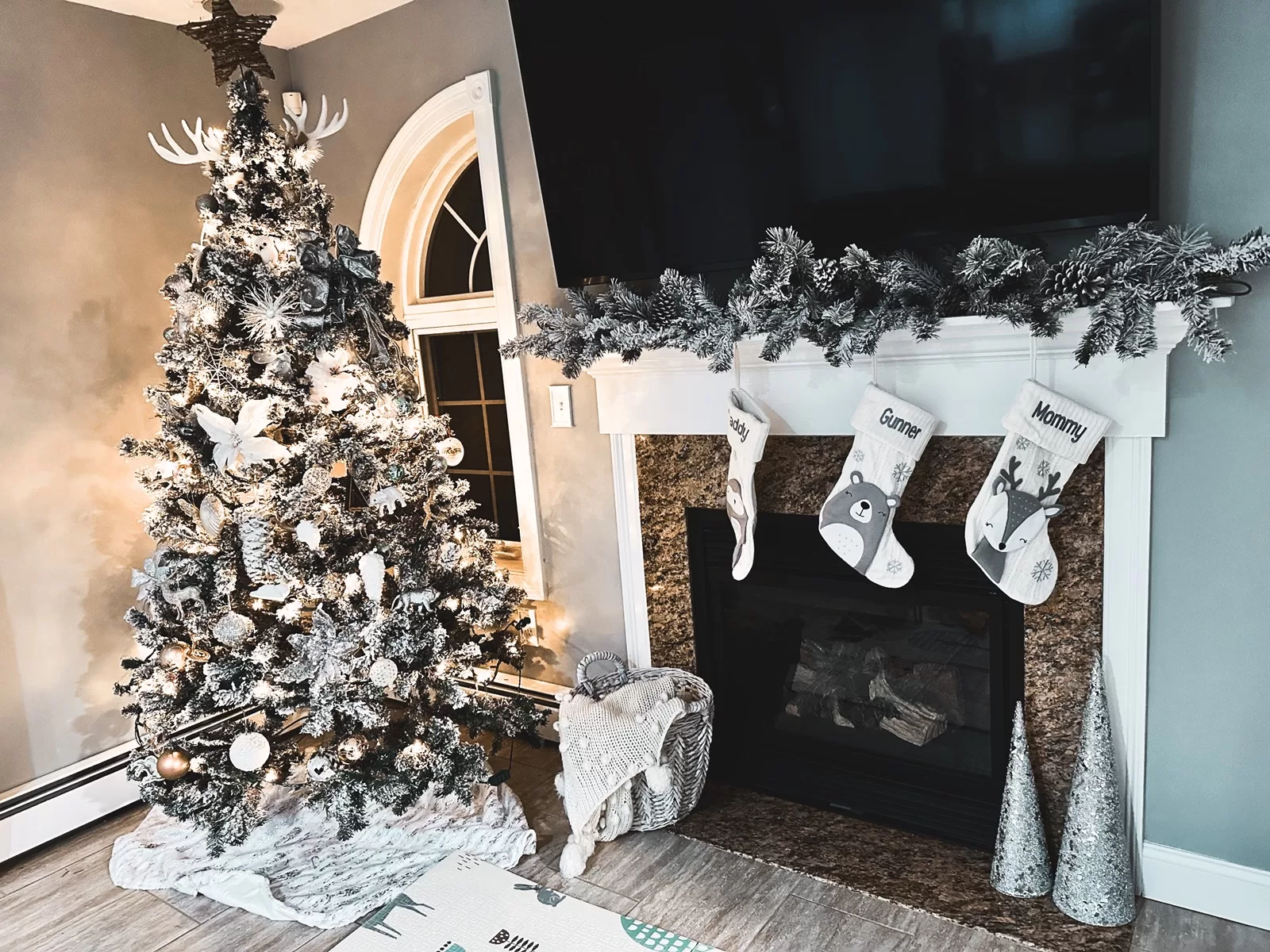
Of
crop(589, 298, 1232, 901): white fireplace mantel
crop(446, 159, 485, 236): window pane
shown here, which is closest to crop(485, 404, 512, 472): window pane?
crop(446, 159, 485, 236): window pane

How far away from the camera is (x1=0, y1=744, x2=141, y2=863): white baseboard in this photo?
2500mm

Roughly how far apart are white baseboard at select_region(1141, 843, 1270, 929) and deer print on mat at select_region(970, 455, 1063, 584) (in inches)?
29.3

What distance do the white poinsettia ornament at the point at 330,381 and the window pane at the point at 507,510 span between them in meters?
0.78

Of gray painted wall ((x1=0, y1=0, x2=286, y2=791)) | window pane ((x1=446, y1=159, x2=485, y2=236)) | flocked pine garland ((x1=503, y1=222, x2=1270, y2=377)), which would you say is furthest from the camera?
window pane ((x1=446, y1=159, x2=485, y2=236))

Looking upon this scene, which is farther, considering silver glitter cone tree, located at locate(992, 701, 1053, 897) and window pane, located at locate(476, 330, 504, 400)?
window pane, located at locate(476, 330, 504, 400)

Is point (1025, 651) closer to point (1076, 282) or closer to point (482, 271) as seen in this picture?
point (1076, 282)

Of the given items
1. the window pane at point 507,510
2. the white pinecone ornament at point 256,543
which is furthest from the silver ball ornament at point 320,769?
the window pane at point 507,510

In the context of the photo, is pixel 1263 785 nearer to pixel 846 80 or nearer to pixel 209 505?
pixel 846 80

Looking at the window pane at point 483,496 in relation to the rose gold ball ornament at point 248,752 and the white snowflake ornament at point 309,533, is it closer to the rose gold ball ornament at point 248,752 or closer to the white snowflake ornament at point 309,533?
the white snowflake ornament at point 309,533

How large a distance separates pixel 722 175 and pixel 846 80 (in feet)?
1.10

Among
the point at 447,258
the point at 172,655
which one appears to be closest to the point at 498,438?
the point at 447,258

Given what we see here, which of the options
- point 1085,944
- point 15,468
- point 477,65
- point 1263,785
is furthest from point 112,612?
point 1263,785

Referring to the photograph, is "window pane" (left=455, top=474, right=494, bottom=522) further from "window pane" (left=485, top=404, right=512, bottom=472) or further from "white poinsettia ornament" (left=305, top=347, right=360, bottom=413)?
"white poinsettia ornament" (left=305, top=347, right=360, bottom=413)

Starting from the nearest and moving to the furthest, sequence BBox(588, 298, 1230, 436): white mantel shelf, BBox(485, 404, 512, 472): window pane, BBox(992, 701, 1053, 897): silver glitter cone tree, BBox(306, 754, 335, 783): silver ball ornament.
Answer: BBox(588, 298, 1230, 436): white mantel shelf < BBox(992, 701, 1053, 897): silver glitter cone tree < BBox(306, 754, 335, 783): silver ball ornament < BBox(485, 404, 512, 472): window pane
